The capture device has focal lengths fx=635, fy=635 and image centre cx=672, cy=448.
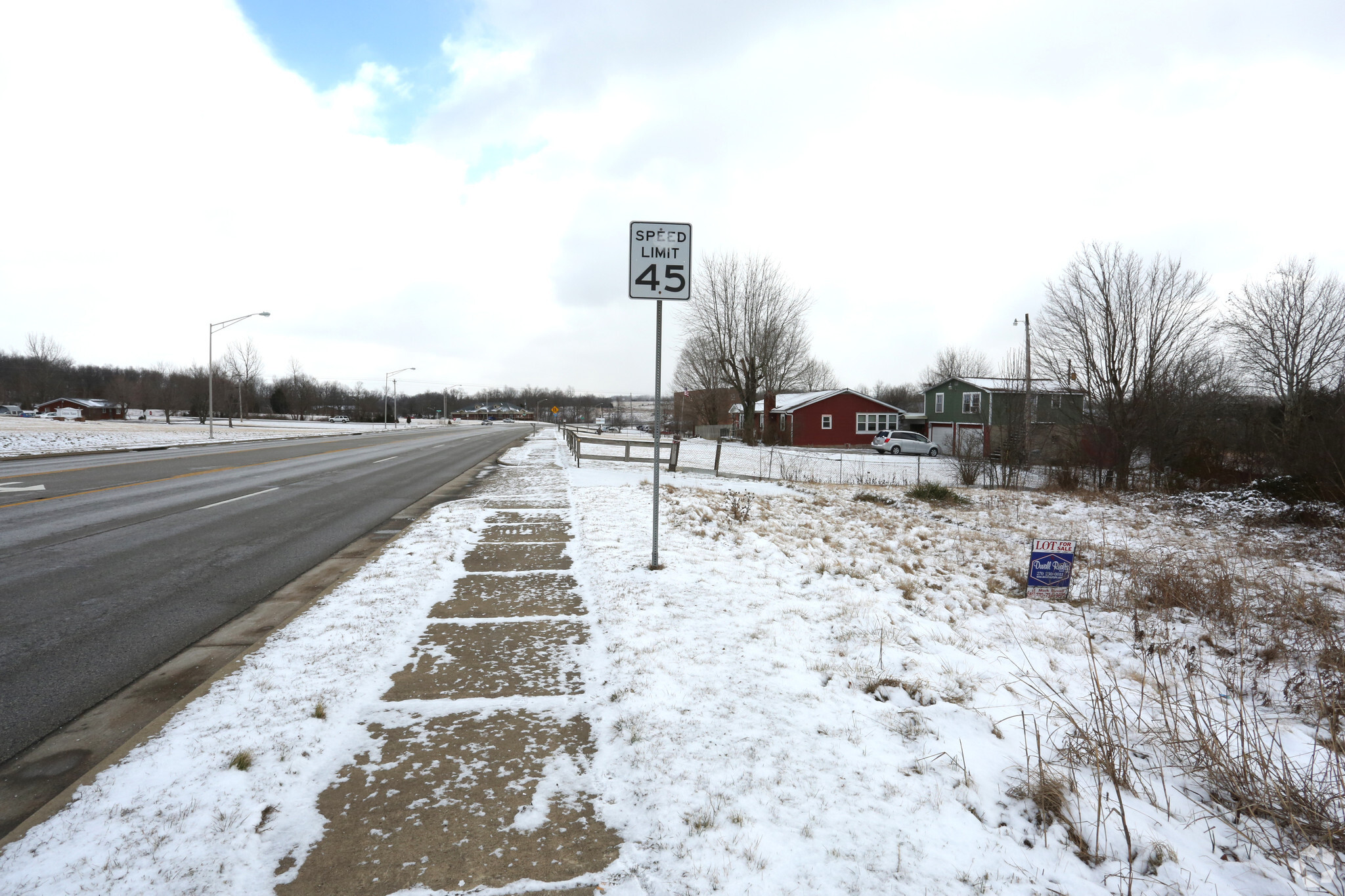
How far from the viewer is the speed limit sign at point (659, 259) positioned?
688 centimetres

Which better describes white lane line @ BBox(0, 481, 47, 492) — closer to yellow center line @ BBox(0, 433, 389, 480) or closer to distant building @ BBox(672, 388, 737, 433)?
yellow center line @ BBox(0, 433, 389, 480)

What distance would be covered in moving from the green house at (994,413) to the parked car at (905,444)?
1.75 m

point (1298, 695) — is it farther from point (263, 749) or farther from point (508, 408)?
point (508, 408)

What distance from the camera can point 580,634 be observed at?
5.09 metres

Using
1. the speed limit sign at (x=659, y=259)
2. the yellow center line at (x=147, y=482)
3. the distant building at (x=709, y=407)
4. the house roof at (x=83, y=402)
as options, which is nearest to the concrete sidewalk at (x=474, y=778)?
the speed limit sign at (x=659, y=259)

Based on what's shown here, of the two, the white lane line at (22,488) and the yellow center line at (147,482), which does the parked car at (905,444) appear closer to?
the yellow center line at (147,482)

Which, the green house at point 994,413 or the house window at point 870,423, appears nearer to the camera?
the green house at point 994,413

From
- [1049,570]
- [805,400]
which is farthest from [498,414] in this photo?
[1049,570]

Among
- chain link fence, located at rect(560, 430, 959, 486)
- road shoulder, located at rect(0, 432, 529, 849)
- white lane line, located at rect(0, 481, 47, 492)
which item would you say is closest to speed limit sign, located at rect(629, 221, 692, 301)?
road shoulder, located at rect(0, 432, 529, 849)

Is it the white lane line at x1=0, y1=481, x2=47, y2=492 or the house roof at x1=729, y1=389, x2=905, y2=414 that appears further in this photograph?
the house roof at x1=729, y1=389, x2=905, y2=414

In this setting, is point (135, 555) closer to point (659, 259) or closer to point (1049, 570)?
point (659, 259)

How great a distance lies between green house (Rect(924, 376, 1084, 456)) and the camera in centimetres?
2498

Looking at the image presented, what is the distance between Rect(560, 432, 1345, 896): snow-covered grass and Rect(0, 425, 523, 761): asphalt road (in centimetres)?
340

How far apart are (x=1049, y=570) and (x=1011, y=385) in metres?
32.7
